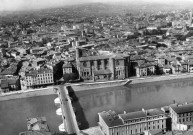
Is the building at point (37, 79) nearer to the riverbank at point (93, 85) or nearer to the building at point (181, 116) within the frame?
the riverbank at point (93, 85)

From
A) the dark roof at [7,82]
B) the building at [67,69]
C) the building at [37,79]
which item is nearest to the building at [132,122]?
the building at [37,79]

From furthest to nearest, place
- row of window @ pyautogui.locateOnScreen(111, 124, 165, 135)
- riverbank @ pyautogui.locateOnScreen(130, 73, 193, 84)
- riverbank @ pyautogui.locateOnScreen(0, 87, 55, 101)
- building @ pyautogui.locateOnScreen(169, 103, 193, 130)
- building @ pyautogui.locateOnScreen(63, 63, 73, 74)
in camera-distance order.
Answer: building @ pyautogui.locateOnScreen(63, 63, 73, 74)
riverbank @ pyautogui.locateOnScreen(130, 73, 193, 84)
riverbank @ pyautogui.locateOnScreen(0, 87, 55, 101)
building @ pyautogui.locateOnScreen(169, 103, 193, 130)
row of window @ pyautogui.locateOnScreen(111, 124, 165, 135)

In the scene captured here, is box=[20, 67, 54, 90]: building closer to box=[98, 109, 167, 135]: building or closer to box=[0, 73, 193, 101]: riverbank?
box=[0, 73, 193, 101]: riverbank

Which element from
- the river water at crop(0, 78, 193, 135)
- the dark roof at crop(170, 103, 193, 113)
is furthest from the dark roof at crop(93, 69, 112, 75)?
the dark roof at crop(170, 103, 193, 113)

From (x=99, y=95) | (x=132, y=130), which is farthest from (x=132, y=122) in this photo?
(x=99, y=95)

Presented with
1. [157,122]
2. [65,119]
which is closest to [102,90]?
[65,119]

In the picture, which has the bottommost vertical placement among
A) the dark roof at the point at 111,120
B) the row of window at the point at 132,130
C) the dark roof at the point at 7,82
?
the row of window at the point at 132,130

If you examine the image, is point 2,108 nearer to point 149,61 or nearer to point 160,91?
point 160,91
